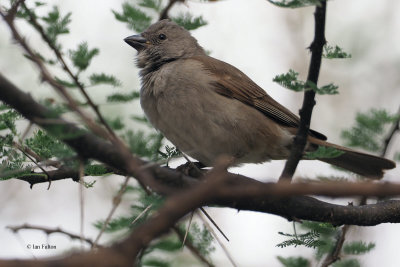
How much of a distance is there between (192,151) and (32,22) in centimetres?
242

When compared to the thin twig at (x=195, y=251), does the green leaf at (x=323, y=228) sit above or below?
above

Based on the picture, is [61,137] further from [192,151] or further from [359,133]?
[192,151]

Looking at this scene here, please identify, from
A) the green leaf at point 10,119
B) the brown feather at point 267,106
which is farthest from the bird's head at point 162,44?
the green leaf at point 10,119

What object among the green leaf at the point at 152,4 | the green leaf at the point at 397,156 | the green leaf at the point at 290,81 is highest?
the green leaf at the point at 152,4

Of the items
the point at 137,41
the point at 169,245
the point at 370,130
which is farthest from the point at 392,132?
the point at 137,41

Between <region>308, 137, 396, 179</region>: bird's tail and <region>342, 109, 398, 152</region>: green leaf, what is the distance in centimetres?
83

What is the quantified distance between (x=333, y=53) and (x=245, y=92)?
94.6 inches

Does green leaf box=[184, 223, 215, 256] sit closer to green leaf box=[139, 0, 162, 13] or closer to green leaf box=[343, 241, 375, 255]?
green leaf box=[343, 241, 375, 255]

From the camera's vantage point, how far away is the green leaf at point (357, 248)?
4.16 metres

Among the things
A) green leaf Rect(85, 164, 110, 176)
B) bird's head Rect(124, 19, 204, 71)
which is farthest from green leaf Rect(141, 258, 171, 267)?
bird's head Rect(124, 19, 204, 71)

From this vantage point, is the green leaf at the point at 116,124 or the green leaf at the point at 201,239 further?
the green leaf at the point at 201,239

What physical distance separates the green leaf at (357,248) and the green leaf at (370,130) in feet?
2.43

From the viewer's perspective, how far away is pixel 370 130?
3.85 metres

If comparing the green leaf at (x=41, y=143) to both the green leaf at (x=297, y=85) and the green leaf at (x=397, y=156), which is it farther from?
the green leaf at (x=397, y=156)
